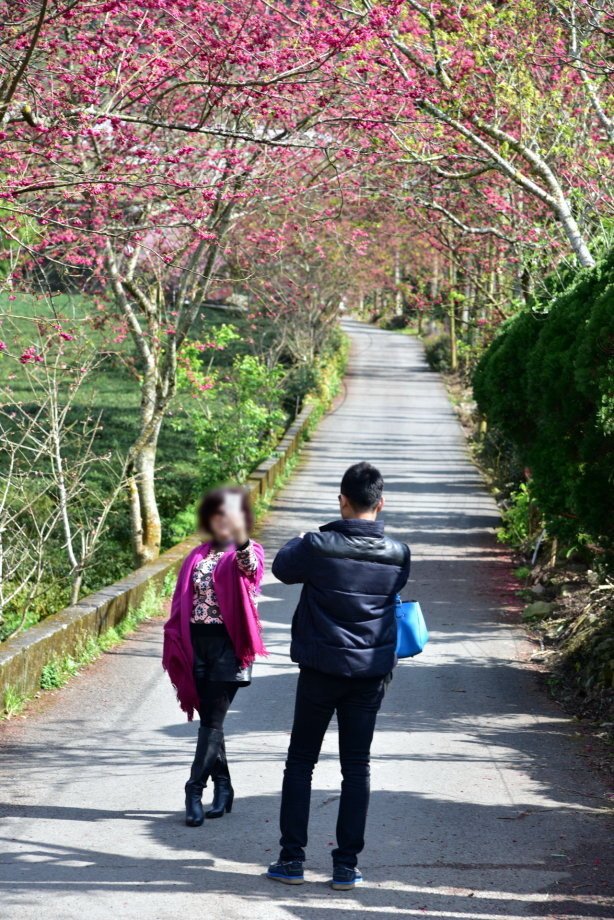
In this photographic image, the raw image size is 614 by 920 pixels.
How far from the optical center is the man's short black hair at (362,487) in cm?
492

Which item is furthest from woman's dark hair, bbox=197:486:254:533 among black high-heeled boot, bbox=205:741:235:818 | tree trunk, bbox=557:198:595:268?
tree trunk, bbox=557:198:595:268

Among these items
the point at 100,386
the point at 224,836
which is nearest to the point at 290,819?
the point at 224,836

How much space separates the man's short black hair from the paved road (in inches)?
64.9

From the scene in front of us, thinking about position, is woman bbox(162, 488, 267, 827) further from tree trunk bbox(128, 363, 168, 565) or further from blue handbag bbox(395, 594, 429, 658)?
tree trunk bbox(128, 363, 168, 565)

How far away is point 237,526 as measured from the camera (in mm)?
5258

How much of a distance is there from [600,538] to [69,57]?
245 inches

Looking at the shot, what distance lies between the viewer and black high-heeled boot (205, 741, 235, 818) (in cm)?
580

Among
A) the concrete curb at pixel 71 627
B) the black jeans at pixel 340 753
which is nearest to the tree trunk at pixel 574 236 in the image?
the concrete curb at pixel 71 627

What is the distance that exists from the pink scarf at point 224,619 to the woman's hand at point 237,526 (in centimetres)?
29

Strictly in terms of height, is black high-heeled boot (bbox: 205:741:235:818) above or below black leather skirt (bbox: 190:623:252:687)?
below

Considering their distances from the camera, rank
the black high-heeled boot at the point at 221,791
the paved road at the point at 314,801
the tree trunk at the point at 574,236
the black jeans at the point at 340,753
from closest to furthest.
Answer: the paved road at the point at 314,801 → the black jeans at the point at 340,753 → the black high-heeled boot at the point at 221,791 → the tree trunk at the point at 574,236

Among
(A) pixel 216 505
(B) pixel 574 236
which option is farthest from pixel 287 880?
(B) pixel 574 236

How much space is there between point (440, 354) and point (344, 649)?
41.9 m

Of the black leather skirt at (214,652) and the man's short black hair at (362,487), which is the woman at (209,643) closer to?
the black leather skirt at (214,652)
